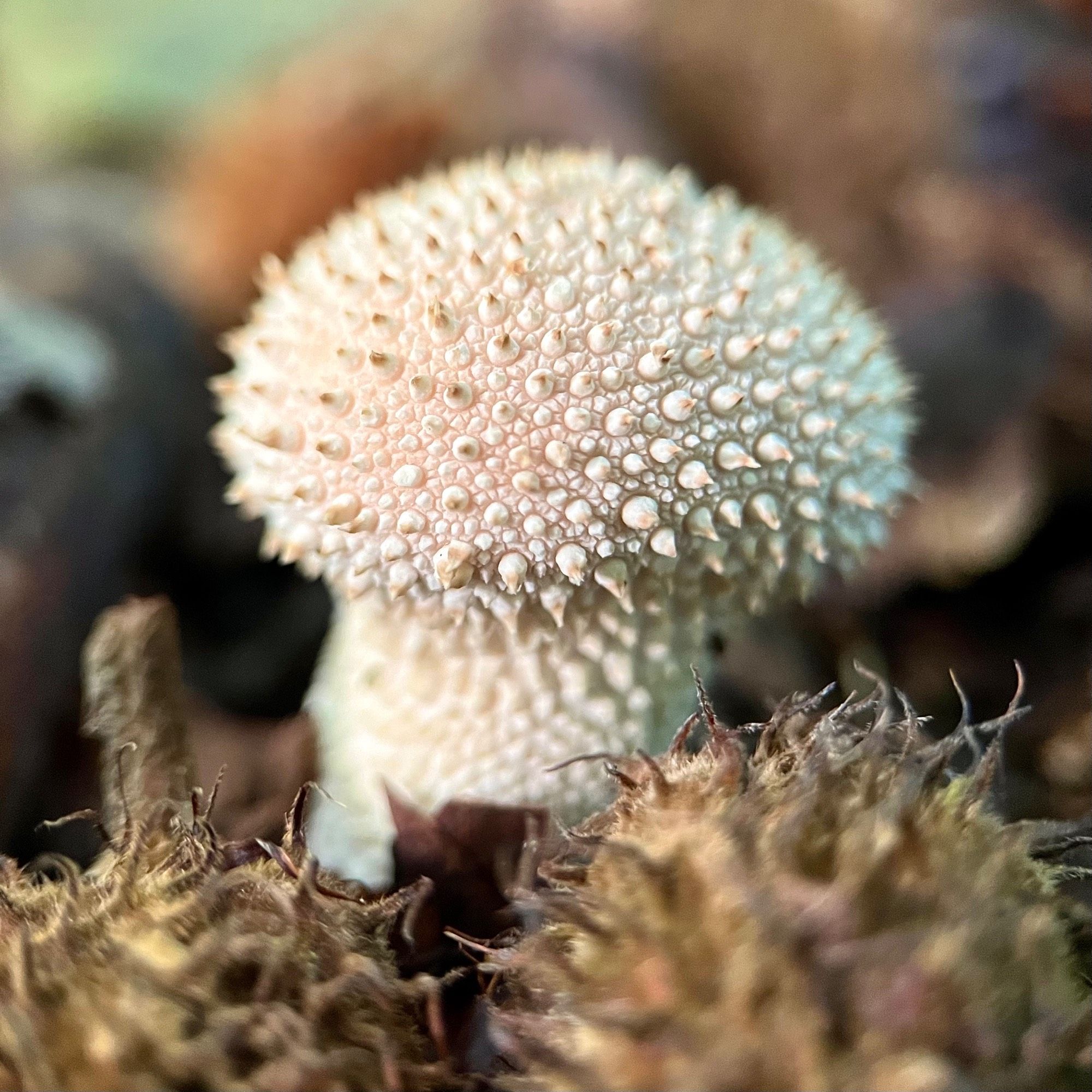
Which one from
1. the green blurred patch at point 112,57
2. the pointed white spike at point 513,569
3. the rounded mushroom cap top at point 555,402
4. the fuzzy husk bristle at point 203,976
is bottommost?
the fuzzy husk bristle at point 203,976

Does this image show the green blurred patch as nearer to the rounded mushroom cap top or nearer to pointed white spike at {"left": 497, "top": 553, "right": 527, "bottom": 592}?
the rounded mushroom cap top

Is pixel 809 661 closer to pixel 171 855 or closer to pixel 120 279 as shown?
pixel 171 855

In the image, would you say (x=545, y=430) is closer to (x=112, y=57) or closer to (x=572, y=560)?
(x=572, y=560)

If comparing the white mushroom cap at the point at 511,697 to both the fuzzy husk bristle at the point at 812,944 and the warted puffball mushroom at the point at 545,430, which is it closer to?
the warted puffball mushroom at the point at 545,430

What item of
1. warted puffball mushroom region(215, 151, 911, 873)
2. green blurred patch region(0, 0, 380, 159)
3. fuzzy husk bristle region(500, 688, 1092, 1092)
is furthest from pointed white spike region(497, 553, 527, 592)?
green blurred patch region(0, 0, 380, 159)

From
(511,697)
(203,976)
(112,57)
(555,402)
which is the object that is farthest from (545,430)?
(112,57)

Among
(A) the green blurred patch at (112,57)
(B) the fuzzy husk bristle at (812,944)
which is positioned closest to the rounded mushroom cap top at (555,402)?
(B) the fuzzy husk bristle at (812,944)

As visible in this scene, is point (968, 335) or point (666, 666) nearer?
point (666, 666)

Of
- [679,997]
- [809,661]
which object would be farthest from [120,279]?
[679,997]
